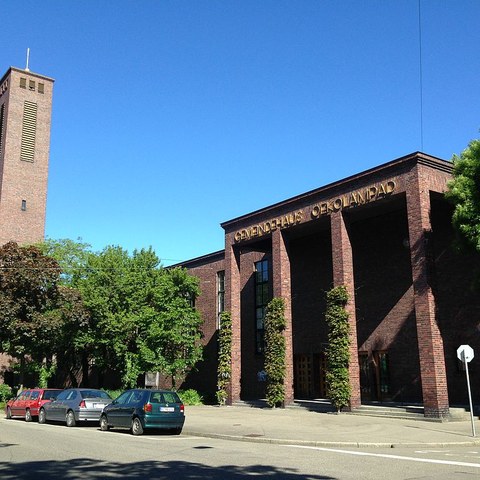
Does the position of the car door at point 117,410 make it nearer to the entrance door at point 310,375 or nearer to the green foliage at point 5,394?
the entrance door at point 310,375

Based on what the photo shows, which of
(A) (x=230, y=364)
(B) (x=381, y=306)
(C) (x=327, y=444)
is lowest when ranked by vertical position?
(C) (x=327, y=444)

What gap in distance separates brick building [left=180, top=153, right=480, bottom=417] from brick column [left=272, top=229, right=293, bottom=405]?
0.17 feet

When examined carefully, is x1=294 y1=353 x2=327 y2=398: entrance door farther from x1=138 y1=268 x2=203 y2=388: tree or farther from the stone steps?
x1=138 y1=268 x2=203 y2=388: tree

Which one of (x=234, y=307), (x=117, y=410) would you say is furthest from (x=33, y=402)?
(x=234, y=307)

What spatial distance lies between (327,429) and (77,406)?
8.79 metres

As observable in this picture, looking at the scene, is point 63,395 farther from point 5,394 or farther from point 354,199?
point 5,394

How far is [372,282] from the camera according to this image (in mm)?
27391

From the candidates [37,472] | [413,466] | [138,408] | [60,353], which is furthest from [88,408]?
[60,353]

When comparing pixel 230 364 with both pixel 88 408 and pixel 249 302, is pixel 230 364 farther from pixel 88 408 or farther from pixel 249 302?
pixel 88 408

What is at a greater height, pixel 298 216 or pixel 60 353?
pixel 298 216

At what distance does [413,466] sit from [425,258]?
11840mm

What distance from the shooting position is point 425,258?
68.3 feet

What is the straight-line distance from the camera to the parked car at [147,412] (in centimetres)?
1627

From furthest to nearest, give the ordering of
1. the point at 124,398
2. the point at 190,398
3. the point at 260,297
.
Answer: the point at 260,297 < the point at 190,398 < the point at 124,398
